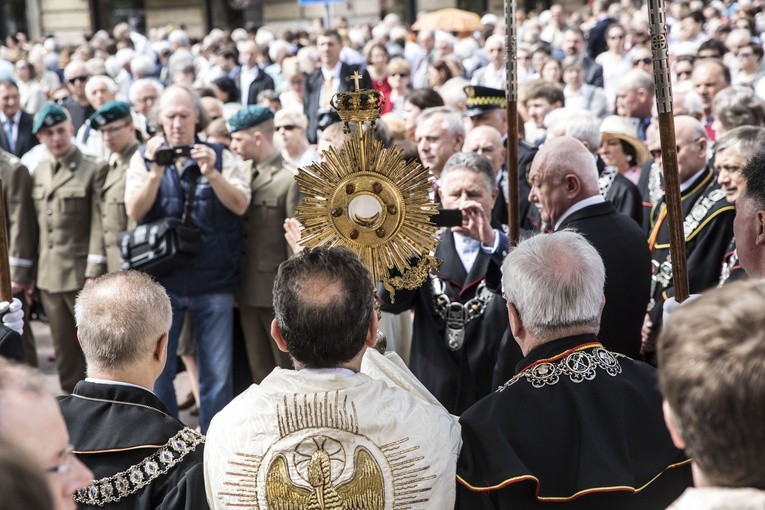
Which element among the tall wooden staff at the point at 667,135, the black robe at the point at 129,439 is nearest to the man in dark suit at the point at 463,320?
the tall wooden staff at the point at 667,135

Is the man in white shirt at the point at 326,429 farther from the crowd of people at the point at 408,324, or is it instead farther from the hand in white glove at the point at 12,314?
the hand in white glove at the point at 12,314

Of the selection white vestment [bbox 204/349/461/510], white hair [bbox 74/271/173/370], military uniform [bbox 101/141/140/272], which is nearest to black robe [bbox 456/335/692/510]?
white vestment [bbox 204/349/461/510]

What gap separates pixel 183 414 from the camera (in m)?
6.36

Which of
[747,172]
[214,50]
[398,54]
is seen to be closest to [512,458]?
[747,172]

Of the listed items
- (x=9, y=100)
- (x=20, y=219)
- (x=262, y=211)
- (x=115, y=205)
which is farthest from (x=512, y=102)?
(x=9, y=100)

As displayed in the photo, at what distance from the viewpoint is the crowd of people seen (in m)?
1.72

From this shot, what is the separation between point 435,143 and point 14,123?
4960 millimetres

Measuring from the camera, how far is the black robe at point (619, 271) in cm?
392

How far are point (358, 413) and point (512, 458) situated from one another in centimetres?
39

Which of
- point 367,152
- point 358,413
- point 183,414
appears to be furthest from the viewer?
point 183,414

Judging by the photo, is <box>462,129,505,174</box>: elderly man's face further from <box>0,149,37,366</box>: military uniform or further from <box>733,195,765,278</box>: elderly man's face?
<box>0,149,37,366</box>: military uniform

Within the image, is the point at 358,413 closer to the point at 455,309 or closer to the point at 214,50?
the point at 455,309

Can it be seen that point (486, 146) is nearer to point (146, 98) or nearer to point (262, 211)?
point (262, 211)

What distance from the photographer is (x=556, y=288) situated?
8.67ft
